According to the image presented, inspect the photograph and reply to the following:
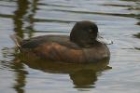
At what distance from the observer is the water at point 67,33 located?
9000 mm

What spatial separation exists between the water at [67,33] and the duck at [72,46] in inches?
6.9

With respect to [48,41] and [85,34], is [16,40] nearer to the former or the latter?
[48,41]

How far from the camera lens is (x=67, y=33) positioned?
11875mm

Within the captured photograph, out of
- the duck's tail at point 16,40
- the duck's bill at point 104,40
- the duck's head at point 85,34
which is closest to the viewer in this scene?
the duck's head at point 85,34

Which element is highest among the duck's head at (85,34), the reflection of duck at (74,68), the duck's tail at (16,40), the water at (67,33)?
the duck's head at (85,34)

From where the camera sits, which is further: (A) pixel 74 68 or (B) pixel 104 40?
(B) pixel 104 40

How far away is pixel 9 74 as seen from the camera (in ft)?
30.9

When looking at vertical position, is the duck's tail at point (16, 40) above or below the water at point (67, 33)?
above

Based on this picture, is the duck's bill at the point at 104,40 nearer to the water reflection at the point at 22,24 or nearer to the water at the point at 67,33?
the water at the point at 67,33

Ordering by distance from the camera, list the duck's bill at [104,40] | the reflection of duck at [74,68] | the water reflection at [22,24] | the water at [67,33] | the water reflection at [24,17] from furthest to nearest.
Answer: the water reflection at [24,17] → the duck's bill at [104,40] → the reflection of duck at [74,68] → the water reflection at [22,24] → the water at [67,33]

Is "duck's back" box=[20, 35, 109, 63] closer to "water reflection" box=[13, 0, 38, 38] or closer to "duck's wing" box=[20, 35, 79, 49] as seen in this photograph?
"duck's wing" box=[20, 35, 79, 49]

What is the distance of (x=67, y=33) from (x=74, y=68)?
6.08 ft

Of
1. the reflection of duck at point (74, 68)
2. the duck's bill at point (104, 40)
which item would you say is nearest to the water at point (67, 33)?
the reflection of duck at point (74, 68)

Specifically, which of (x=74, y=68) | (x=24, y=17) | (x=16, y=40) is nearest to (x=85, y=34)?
(x=74, y=68)
